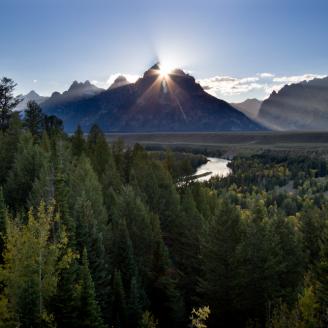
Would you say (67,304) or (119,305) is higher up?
(67,304)

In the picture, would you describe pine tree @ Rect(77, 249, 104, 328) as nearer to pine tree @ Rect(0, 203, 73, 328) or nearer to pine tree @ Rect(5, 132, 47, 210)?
pine tree @ Rect(0, 203, 73, 328)

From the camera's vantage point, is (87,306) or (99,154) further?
(99,154)

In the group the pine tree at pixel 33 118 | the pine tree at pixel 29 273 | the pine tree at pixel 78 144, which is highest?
the pine tree at pixel 33 118

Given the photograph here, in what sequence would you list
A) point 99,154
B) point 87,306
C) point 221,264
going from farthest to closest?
1. point 99,154
2. point 221,264
3. point 87,306

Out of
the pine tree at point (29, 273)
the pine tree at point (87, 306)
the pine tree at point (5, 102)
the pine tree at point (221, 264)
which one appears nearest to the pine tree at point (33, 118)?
the pine tree at point (5, 102)

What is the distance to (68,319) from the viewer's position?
26594 millimetres

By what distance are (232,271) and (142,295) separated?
28.0 feet

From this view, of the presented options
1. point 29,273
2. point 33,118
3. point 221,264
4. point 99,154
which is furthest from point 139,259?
point 33,118

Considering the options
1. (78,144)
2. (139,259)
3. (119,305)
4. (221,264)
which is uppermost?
(78,144)

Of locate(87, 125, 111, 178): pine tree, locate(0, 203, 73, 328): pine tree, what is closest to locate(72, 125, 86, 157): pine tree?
locate(87, 125, 111, 178): pine tree

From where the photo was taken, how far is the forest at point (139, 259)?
74.7 ft

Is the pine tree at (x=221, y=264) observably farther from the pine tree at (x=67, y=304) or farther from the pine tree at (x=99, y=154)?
the pine tree at (x=99, y=154)

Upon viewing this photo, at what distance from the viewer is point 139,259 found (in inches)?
1687

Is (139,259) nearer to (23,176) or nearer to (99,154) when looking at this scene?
(23,176)
